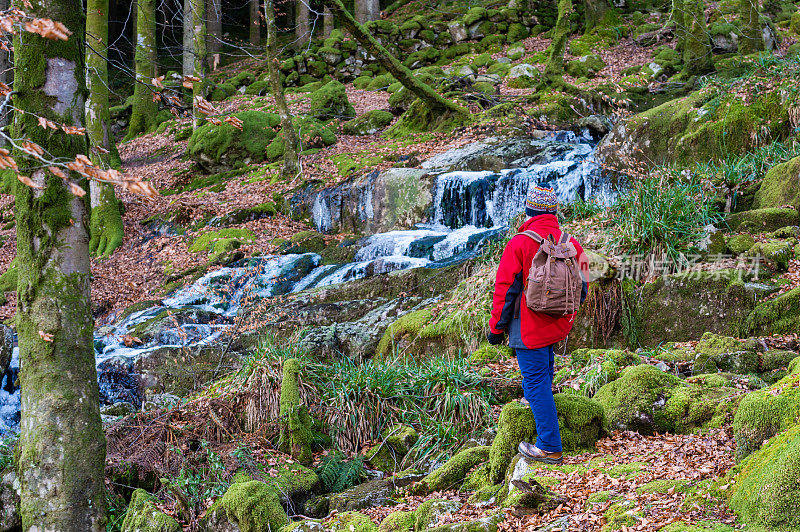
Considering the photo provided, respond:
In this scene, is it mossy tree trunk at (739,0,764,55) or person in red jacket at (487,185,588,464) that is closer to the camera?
person in red jacket at (487,185,588,464)

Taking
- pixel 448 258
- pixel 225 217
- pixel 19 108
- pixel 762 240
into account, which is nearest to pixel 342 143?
pixel 225 217

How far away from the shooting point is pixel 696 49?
1521 centimetres

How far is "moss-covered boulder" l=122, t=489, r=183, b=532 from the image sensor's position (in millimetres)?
4367

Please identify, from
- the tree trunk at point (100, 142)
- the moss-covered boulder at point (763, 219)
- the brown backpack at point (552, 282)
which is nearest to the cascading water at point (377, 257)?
the moss-covered boulder at point (763, 219)

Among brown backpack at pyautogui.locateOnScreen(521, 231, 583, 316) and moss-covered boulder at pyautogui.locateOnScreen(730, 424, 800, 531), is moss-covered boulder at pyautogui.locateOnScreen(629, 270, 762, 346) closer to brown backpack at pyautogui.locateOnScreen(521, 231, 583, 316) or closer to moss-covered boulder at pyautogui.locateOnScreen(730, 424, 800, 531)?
brown backpack at pyautogui.locateOnScreen(521, 231, 583, 316)

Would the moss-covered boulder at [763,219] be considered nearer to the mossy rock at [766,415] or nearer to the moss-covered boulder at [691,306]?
the moss-covered boulder at [691,306]

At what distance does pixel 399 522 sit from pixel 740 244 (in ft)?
15.8

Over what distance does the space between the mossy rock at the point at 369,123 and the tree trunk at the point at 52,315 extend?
12846mm

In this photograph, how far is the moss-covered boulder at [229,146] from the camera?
16.3 metres

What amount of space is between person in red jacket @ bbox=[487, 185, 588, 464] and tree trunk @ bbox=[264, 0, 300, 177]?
33.0 feet

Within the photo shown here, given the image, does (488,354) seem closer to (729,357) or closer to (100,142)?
(729,357)

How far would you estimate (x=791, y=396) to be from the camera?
10.00 ft

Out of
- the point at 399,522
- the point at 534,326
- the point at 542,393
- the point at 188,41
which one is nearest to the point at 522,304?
the point at 534,326

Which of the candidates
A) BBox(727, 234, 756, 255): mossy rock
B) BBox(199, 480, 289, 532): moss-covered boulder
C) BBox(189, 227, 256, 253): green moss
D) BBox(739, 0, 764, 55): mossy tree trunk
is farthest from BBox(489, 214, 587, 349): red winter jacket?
BBox(739, 0, 764, 55): mossy tree trunk
